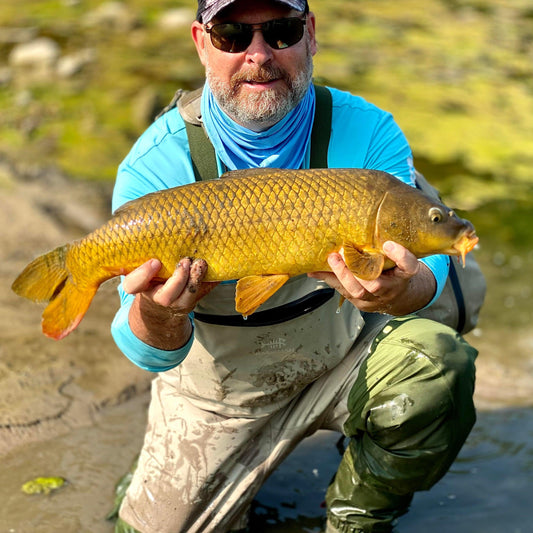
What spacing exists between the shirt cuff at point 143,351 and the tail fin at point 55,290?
0.78ft

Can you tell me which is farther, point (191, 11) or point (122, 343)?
point (191, 11)

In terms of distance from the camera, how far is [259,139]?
122 inches

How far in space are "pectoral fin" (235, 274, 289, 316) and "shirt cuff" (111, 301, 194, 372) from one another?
451mm

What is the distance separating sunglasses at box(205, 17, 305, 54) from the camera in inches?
115

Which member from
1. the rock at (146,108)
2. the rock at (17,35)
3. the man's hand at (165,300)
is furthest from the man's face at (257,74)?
the rock at (17,35)

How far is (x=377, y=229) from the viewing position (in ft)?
8.08

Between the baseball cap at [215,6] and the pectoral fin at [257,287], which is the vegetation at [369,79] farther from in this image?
the pectoral fin at [257,287]

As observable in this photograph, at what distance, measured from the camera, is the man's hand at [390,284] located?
2434 millimetres

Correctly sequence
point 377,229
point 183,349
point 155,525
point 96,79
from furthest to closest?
point 96,79 < point 155,525 < point 183,349 < point 377,229

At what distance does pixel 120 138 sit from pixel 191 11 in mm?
4821

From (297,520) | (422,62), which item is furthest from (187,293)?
(422,62)

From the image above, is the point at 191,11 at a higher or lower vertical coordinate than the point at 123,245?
lower

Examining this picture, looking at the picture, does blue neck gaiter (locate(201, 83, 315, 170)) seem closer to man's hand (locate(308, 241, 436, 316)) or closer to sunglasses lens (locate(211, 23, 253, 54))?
sunglasses lens (locate(211, 23, 253, 54))

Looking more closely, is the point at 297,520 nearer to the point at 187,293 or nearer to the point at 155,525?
the point at 155,525
